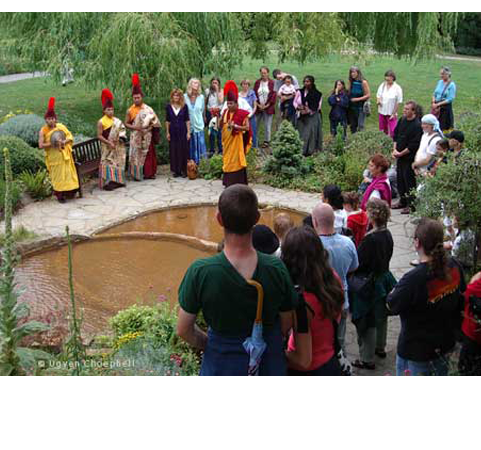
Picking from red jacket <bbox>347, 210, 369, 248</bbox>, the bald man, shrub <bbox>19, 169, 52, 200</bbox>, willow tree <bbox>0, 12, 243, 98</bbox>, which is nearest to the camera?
the bald man

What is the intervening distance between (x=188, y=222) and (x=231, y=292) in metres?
6.13

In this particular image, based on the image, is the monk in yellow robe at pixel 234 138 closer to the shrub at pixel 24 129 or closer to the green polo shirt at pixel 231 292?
the shrub at pixel 24 129

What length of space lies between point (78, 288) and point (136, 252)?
121 cm

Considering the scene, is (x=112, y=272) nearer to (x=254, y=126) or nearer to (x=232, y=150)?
(x=232, y=150)

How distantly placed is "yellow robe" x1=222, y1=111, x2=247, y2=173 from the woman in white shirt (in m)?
3.91

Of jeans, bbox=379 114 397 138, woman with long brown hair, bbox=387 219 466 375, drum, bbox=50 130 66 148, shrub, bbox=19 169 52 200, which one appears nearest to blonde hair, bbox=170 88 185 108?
drum, bbox=50 130 66 148

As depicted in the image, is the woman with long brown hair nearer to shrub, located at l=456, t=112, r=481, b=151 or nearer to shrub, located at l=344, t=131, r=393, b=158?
shrub, located at l=456, t=112, r=481, b=151

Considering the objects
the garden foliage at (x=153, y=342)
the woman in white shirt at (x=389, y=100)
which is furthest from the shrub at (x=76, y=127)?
the garden foliage at (x=153, y=342)

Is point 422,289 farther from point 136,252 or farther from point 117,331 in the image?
point 136,252

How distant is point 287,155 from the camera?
11.2 metres

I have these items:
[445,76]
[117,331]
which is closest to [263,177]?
[445,76]

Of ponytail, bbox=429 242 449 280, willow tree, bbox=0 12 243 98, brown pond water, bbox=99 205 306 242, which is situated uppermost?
willow tree, bbox=0 12 243 98

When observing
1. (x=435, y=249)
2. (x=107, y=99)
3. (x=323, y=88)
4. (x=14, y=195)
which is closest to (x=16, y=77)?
(x=323, y=88)

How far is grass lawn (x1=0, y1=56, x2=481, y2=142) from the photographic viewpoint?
55.9 feet
